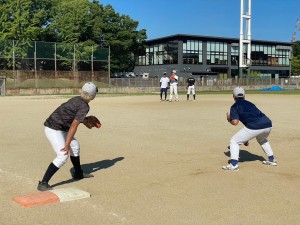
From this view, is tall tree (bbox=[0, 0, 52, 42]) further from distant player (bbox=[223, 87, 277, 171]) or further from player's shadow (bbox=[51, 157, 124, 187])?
distant player (bbox=[223, 87, 277, 171])

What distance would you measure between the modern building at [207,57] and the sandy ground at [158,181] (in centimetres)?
5964

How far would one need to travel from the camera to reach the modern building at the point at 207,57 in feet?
228

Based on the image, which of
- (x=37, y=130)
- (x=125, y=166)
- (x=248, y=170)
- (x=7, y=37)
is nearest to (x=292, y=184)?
(x=248, y=170)

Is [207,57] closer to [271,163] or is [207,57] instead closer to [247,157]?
[247,157]

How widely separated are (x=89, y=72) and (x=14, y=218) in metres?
35.5

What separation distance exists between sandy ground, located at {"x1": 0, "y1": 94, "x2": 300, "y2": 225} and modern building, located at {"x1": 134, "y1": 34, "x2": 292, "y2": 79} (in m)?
59.6

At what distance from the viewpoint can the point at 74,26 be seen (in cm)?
5191

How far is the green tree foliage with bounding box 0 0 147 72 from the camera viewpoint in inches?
1783

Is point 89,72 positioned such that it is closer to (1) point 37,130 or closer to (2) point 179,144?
(1) point 37,130

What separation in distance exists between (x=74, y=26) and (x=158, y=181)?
49.0 metres

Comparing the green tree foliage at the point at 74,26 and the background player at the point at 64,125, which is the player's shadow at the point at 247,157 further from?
the green tree foliage at the point at 74,26

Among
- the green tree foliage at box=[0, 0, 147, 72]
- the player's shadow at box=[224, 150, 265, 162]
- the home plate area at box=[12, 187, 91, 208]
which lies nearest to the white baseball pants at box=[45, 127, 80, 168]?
the home plate area at box=[12, 187, 91, 208]

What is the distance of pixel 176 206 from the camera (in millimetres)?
4547

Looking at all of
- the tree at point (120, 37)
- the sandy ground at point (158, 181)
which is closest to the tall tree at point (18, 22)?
the tree at point (120, 37)
